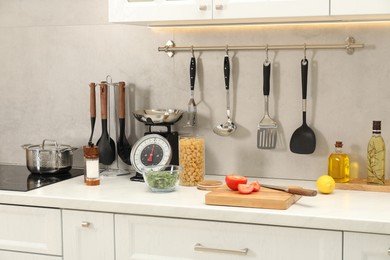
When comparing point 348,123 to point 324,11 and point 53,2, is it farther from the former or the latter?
point 53,2

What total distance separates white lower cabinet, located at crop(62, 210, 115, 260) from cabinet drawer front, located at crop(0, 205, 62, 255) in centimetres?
4

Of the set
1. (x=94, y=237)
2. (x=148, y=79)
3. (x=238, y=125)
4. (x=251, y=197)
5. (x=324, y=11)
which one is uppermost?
(x=324, y=11)

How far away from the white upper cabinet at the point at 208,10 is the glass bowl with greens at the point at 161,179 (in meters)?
0.61

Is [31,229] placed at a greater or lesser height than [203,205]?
lesser

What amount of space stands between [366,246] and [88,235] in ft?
3.33

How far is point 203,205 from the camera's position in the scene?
249cm

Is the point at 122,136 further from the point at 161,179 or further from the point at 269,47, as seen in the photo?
the point at 269,47

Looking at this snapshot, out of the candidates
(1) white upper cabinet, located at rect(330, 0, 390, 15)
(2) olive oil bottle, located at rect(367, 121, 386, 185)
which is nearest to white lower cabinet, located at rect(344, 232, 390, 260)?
(2) olive oil bottle, located at rect(367, 121, 386, 185)

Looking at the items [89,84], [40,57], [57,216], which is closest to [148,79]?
[89,84]

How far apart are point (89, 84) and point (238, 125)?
73 cm

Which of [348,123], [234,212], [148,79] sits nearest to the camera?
[234,212]

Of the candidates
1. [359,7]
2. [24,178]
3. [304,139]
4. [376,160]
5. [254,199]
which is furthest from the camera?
[24,178]

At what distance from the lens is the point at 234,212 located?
7.88ft

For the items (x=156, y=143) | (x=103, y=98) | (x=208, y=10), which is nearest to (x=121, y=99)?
(x=103, y=98)
